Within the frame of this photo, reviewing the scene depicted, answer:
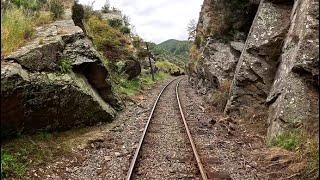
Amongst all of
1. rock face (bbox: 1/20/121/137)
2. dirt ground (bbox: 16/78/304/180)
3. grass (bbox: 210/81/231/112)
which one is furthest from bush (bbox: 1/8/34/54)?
grass (bbox: 210/81/231/112)

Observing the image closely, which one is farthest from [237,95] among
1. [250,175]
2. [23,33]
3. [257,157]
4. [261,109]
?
[23,33]

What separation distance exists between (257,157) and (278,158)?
1.96ft

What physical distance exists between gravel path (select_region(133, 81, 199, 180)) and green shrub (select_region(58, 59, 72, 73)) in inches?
116

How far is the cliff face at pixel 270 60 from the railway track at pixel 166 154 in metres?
2.35

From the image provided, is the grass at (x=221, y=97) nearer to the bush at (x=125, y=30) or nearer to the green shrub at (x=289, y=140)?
the green shrub at (x=289, y=140)

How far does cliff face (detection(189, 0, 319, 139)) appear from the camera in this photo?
32.3 feet

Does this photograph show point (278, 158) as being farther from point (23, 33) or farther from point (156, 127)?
point (23, 33)

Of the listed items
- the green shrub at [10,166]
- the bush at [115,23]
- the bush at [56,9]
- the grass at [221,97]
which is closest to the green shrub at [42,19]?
the bush at [56,9]

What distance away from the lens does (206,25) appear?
24656mm

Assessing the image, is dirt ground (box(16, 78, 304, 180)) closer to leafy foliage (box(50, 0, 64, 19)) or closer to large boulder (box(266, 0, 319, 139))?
large boulder (box(266, 0, 319, 139))

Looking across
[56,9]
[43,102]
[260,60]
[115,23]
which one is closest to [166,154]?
[43,102]

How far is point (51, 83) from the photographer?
32.5ft

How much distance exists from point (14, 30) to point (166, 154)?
500cm

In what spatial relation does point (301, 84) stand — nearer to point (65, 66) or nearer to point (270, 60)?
point (270, 60)
